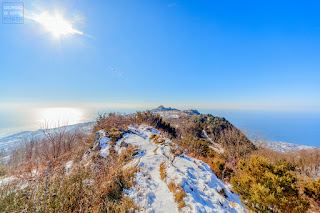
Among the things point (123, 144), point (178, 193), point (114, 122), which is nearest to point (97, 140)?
point (114, 122)

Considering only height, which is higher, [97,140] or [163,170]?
[163,170]

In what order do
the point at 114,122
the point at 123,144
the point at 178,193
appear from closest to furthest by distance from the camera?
the point at 178,193
the point at 123,144
the point at 114,122

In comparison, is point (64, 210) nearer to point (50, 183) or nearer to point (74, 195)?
point (74, 195)

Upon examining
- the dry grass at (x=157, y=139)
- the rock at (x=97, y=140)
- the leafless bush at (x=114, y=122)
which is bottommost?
the rock at (x=97, y=140)

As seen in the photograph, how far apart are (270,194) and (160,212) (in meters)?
3.01

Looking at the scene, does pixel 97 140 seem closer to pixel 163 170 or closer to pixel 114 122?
pixel 114 122

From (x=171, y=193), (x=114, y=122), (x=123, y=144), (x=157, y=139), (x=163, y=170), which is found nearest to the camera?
(x=171, y=193)

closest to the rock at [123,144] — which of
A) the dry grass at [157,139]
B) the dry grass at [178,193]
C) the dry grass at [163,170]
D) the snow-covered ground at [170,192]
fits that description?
the dry grass at [157,139]

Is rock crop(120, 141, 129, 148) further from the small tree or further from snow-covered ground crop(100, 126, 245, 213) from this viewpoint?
the small tree

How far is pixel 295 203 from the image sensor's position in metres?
2.92

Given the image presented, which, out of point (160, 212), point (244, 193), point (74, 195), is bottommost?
point (244, 193)

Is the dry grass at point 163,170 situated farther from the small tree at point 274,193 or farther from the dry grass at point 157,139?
the small tree at point 274,193

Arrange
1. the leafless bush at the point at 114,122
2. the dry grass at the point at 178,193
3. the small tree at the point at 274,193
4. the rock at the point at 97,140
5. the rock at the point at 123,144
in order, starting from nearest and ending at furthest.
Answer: the dry grass at the point at 178,193 → the small tree at the point at 274,193 → the rock at the point at 123,144 → the rock at the point at 97,140 → the leafless bush at the point at 114,122

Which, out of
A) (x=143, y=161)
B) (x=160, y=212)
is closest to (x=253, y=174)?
(x=160, y=212)
